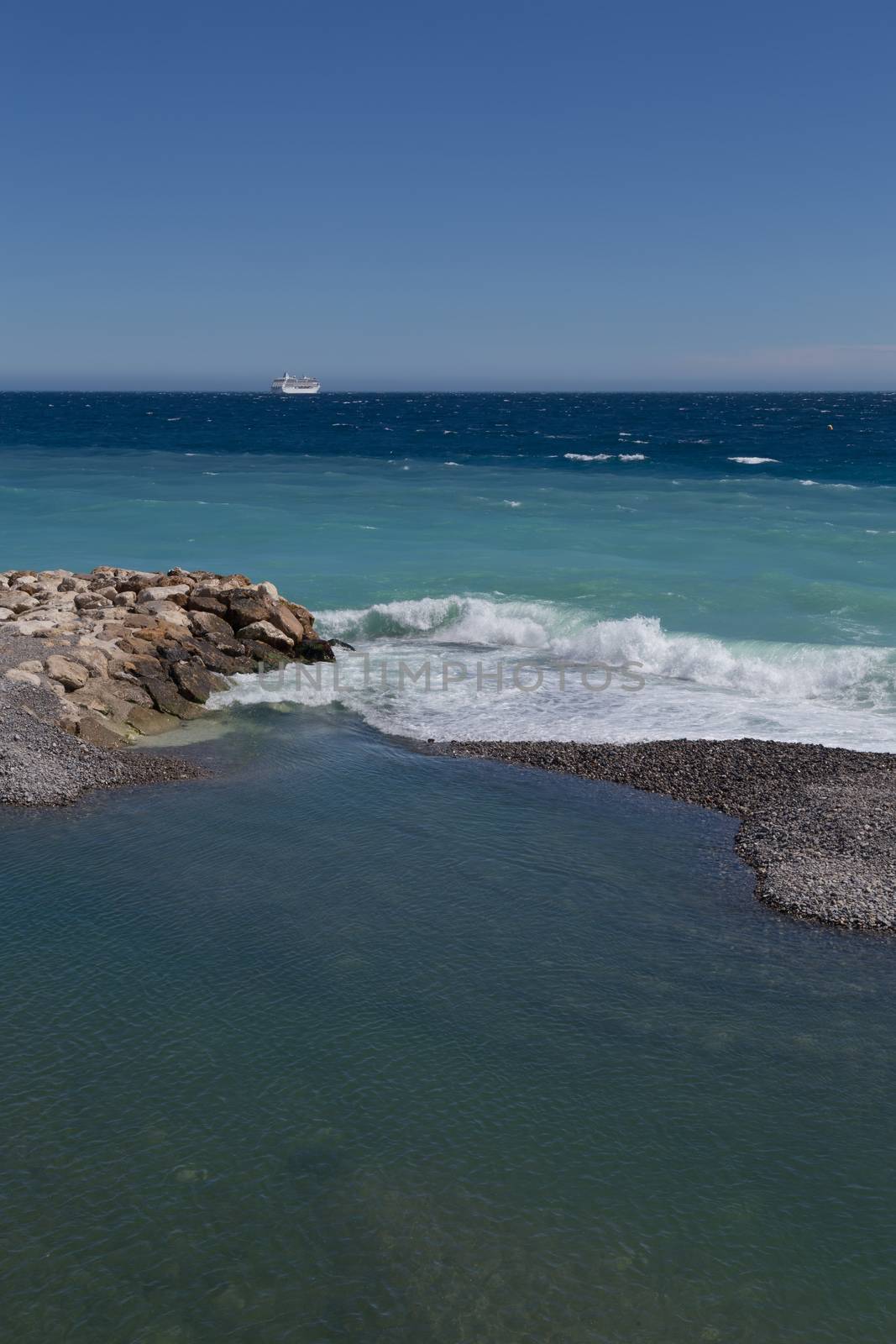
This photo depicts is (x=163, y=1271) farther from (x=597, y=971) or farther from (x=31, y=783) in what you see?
(x=31, y=783)

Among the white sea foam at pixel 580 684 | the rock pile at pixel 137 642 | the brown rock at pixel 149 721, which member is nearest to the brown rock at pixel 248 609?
the rock pile at pixel 137 642

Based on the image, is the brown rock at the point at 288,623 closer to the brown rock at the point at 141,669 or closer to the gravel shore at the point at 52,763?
the brown rock at the point at 141,669

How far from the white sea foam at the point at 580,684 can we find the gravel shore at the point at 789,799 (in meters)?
1.25

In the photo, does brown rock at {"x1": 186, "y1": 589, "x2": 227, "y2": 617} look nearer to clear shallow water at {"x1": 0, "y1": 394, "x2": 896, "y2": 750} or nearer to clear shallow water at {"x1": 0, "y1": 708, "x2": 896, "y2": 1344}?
clear shallow water at {"x1": 0, "y1": 394, "x2": 896, "y2": 750}

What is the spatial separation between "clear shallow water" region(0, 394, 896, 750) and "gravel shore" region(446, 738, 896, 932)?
1.39m

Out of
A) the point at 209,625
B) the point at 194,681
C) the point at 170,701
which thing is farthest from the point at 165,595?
the point at 170,701

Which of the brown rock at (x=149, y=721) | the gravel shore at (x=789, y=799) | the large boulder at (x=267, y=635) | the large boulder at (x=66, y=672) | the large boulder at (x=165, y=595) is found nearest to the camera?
the gravel shore at (x=789, y=799)

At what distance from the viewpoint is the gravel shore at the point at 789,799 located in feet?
47.3

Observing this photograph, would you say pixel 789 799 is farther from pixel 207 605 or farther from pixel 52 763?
pixel 207 605

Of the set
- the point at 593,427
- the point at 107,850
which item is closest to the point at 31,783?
the point at 107,850

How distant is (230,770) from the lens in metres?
19.7

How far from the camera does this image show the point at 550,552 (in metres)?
42.1

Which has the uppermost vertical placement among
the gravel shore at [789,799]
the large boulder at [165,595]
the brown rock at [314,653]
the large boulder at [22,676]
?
the large boulder at [165,595]

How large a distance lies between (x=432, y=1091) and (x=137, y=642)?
55.2 ft
